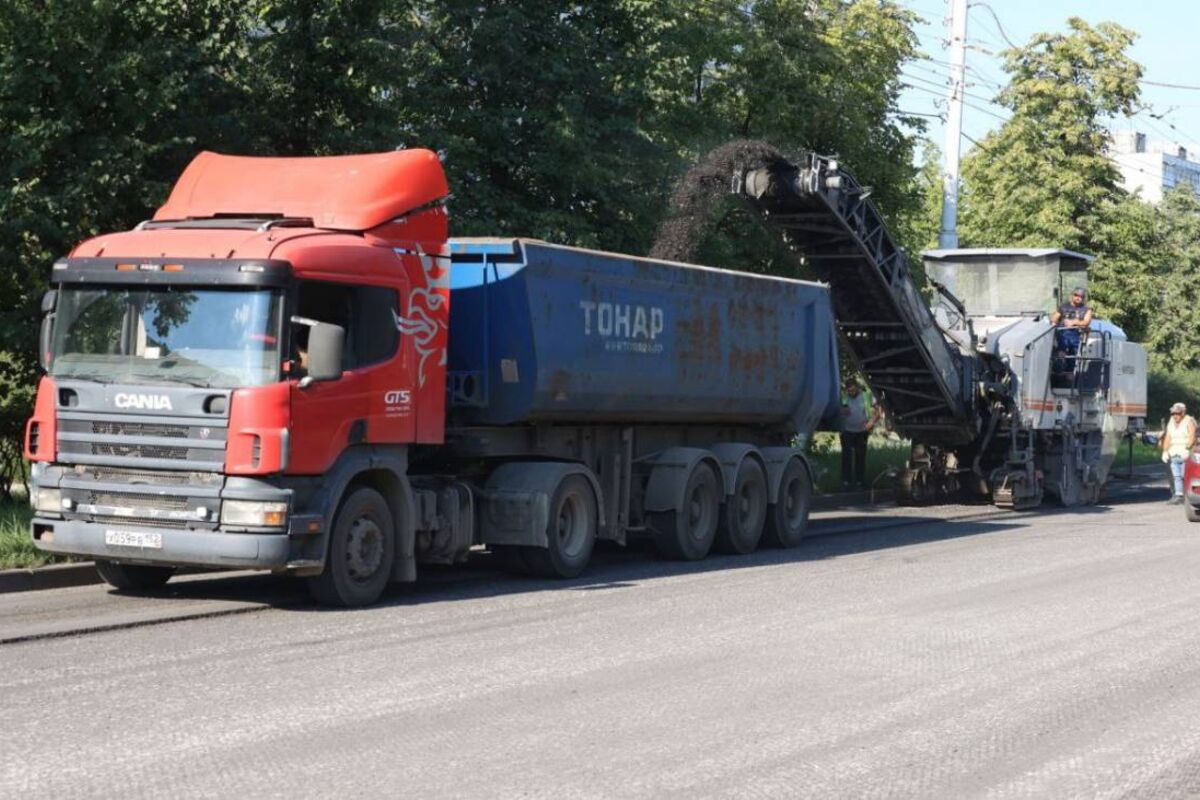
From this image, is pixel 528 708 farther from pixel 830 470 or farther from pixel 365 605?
pixel 830 470

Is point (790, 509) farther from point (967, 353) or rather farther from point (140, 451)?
point (140, 451)

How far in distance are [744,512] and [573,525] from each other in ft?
11.3

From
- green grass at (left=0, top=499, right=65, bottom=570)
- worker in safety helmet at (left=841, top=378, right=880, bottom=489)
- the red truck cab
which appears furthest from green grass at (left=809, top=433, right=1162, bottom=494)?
green grass at (left=0, top=499, right=65, bottom=570)

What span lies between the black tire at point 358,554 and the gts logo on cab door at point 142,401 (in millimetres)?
1509

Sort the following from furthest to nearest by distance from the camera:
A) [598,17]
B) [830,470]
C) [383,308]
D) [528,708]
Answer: [830,470]
[598,17]
[383,308]
[528,708]

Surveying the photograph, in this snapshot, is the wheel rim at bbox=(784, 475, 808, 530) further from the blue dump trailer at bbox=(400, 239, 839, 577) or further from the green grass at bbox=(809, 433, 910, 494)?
the green grass at bbox=(809, 433, 910, 494)

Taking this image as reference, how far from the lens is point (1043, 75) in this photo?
171ft

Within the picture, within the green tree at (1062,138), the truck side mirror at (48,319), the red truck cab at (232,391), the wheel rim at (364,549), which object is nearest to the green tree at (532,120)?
the red truck cab at (232,391)

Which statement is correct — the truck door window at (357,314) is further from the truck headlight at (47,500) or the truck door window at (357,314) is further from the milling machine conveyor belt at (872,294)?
the milling machine conveyor belt at (872,294)

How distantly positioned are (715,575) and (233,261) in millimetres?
5845

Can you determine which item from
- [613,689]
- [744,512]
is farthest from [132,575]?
[744,512]

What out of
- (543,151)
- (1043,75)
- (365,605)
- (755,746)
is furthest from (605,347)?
(1043,75)

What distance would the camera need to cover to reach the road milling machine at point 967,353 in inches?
840

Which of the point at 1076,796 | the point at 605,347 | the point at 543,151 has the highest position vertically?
the point at 543,151
